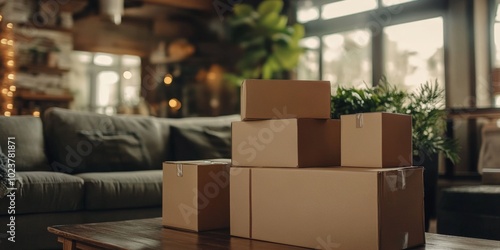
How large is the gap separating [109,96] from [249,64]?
2.43 meters

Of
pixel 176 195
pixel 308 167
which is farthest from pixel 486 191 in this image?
pixel 176 195

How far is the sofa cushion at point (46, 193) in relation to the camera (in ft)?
8.20

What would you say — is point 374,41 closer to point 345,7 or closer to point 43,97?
point 345,7

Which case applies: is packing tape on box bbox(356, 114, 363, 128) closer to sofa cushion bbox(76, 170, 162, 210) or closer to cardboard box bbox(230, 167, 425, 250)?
cardboard box bbox(230, 167, 425, 250)

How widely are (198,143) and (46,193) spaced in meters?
1.24

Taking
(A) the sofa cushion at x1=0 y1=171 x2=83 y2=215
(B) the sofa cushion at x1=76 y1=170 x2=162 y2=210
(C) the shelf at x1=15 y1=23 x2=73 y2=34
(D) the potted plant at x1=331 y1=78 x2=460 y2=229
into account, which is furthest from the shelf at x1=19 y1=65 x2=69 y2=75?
(D) the potted plant at x1=331 y1=78 x2=460 y2=229

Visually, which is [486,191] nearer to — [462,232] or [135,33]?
[462,232]

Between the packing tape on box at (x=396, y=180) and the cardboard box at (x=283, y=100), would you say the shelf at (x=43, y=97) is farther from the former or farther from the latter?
the packing tape on box at (x=396, y=180)

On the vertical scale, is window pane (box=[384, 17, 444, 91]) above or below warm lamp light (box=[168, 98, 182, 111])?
above

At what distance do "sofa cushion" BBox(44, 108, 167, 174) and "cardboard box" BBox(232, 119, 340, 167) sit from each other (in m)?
1.81

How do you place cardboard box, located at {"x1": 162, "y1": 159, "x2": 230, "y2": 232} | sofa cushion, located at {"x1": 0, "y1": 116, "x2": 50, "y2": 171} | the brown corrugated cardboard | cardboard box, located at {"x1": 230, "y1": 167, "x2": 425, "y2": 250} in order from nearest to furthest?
cardboard box, located at {"x1": 230, "y1": 167, "x2": 425, "y2": 250} → cardboard box, located at {"x1": 162, "y1": 159, "x2": 230, "y2": 232} → the brown corrugated cardboard → sofa cushion, located at {"x1": 0, "y1": 116, "x2": 50, "y2": 171}

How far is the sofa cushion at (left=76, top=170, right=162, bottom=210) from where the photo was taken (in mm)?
2777

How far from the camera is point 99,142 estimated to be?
10.8 ft

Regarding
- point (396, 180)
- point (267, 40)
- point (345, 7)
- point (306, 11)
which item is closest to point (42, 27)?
point (267, 40)
